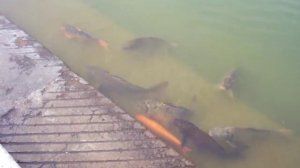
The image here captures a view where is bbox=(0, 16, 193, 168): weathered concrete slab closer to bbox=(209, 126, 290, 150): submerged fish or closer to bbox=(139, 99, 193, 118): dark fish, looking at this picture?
bbox=(139, 99, 193, 118): dark fish

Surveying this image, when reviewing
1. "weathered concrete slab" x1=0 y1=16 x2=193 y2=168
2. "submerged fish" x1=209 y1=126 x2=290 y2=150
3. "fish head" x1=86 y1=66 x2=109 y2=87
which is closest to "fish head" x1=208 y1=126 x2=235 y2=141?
"submerged fish" x1=209 y1=126 x2=290 y2=150

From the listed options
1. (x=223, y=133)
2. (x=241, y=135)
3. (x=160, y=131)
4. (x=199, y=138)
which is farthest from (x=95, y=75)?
(x=241, y=135)

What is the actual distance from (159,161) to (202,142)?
692mm

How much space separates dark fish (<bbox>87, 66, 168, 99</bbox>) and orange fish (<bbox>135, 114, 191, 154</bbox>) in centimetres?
48

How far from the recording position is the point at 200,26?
25.1 ft

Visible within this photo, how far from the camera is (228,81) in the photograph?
6.09 metres

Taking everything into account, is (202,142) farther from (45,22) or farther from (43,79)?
(45,22)

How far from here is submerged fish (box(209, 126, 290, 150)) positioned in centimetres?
518

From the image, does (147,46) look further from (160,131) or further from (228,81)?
(160,131)

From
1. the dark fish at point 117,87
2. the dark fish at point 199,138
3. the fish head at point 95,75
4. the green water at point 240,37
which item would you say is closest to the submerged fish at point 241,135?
the dark fish at point 199,138

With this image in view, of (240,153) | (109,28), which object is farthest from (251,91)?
(109,28)

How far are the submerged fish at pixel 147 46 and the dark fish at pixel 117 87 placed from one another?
0.86 meters

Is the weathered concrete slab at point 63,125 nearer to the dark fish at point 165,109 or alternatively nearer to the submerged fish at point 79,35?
the dark fish at point 165,109

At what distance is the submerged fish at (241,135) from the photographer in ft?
17.0
